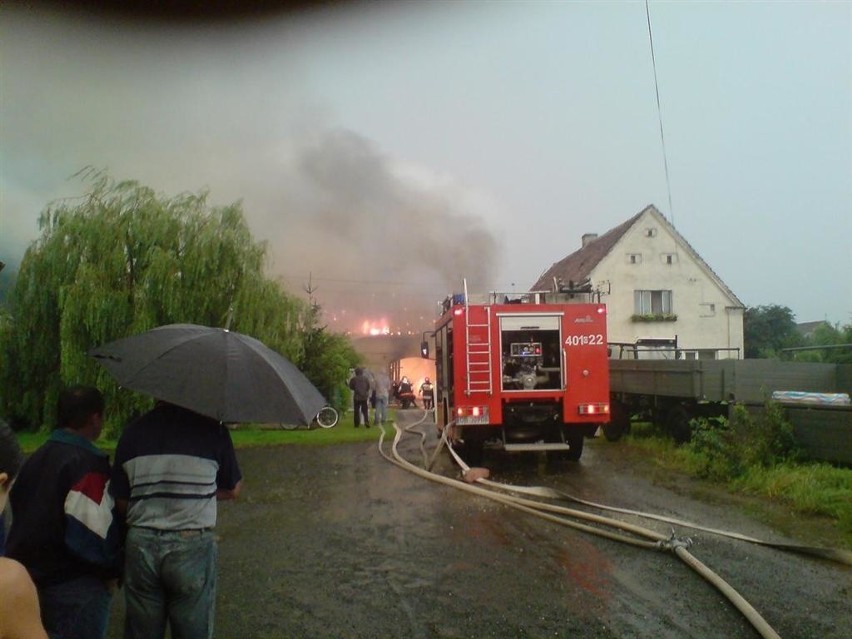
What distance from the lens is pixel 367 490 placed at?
9.62 meters

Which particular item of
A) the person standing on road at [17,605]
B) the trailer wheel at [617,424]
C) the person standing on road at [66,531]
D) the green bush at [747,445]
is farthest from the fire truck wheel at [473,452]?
the person standing on road at [17,605]

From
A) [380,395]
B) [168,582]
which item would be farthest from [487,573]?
[380,395]

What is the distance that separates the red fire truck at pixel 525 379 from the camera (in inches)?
439

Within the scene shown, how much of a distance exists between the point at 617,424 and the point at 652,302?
1556cm

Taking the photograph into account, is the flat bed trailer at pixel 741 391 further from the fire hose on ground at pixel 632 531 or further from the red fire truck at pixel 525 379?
the fire hose on ground at pixel 632 531

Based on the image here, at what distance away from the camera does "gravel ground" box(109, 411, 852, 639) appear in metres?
4.48

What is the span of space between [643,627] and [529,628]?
26.9 inches

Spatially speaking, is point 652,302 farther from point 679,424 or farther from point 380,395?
point 679,424

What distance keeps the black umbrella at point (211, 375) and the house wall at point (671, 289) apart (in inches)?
1076

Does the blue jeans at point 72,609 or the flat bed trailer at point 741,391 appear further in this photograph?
the flat bed trailer at point 741,391

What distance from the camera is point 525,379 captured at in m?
11.6

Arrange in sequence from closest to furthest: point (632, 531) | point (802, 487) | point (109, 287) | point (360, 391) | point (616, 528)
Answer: point (632, 531), point (616, 528), point (802, 487), point (109, 287), point (360, 391)

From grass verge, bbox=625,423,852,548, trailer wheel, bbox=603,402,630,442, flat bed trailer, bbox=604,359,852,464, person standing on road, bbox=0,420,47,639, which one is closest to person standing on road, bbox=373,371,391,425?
trailer wheel, bbox=603,402,630,442

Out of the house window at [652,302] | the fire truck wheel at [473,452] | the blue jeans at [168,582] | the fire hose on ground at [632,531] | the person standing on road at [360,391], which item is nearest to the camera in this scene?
the blue jeans at [168,582]
